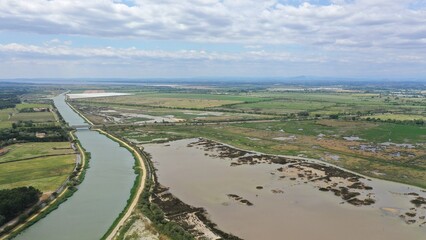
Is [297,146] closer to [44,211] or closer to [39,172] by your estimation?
[39,172]

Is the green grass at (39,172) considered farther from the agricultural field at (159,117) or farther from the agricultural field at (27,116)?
the agricultural field at (159,117)

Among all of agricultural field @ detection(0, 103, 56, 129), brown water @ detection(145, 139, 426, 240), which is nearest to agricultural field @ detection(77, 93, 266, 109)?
agricultural field @ detection(0, 103, 56, 129)

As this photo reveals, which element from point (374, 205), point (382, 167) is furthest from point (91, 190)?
point (382, 167)

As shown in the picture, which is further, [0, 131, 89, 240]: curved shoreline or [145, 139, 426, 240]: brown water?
[145, 139, 426, 240]: brown water

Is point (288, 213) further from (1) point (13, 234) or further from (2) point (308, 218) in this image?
(1) point (13, 234)

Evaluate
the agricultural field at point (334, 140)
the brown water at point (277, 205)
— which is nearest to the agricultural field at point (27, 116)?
the agricultural field at point (334, 140)

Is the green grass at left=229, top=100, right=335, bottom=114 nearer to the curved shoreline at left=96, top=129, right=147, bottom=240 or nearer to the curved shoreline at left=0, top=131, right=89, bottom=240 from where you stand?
the curved shoreline at left=96, top=129, right=147, bottom=240
